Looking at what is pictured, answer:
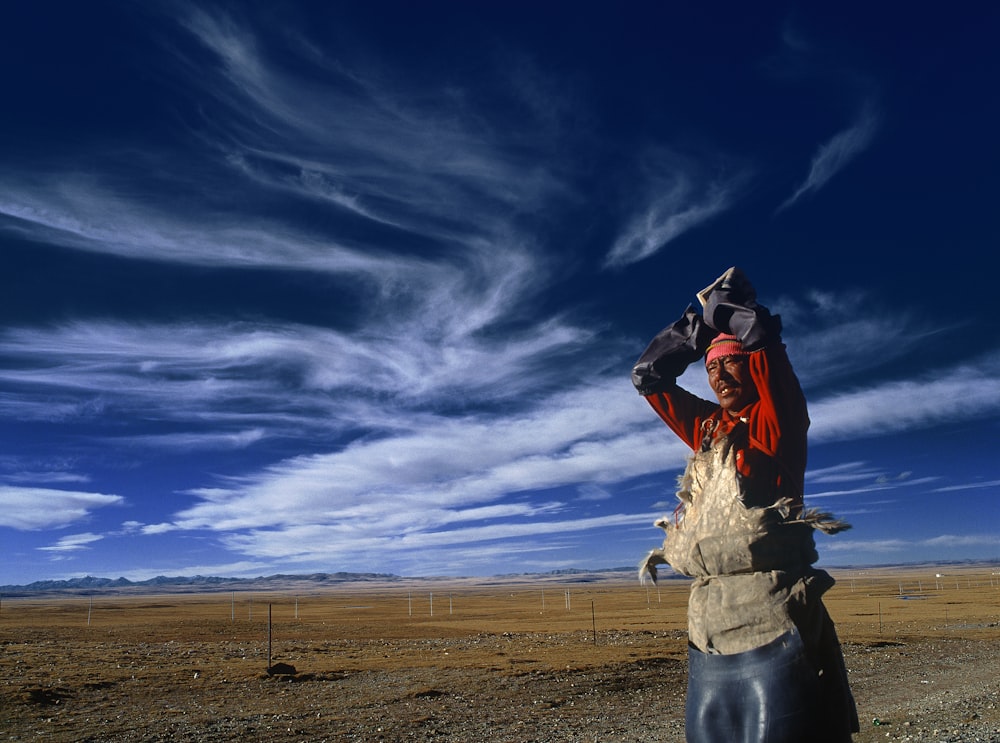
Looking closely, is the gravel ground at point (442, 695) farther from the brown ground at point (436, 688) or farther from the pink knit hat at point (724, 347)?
the pink knit hat at point (724, 347)

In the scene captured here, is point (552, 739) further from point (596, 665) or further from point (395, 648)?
point (395, 648)

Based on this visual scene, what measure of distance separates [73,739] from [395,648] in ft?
61.7

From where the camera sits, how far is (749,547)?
610 cm

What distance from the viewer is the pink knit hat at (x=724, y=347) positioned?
676cm

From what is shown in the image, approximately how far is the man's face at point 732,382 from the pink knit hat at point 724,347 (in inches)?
1.5

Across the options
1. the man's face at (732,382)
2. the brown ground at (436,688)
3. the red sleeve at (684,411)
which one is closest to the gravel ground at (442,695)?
the brown ground at (436,688)

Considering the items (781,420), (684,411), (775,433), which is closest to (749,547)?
(775,433)

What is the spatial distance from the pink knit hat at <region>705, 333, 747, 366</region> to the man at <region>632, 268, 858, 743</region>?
0.04 ft

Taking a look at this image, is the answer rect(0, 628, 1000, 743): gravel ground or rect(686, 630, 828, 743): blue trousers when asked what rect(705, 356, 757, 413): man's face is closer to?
rect(686, 630, 828, 743): blue trousers

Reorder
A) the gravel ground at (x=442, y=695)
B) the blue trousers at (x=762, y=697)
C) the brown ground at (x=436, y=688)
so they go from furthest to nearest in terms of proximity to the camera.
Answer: the brown ground at (x=436, y=688)
the gravel ground at (x=442, y=695)
the blue trousers at (x=762, y=697)

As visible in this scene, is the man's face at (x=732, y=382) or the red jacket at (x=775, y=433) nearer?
the red jacket at (x=775, y=433)

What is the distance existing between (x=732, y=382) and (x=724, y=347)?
34cm

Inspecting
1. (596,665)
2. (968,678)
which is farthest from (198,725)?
(968,678)

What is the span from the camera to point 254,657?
28953 mm
